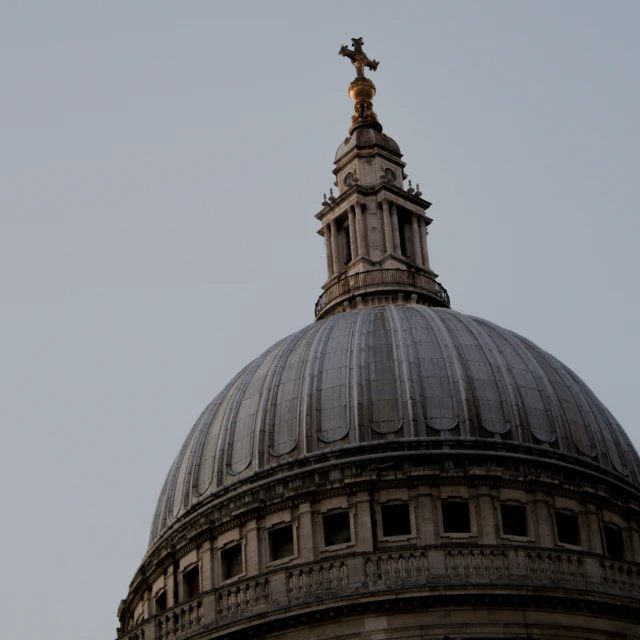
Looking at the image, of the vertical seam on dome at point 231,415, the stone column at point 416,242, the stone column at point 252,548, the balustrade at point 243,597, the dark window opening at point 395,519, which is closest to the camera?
the balustrade at point 243,597

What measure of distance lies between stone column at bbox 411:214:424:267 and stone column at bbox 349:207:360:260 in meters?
2.75

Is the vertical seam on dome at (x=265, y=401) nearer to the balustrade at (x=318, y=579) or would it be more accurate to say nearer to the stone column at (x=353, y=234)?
the balustrade at (x=318, y=579)

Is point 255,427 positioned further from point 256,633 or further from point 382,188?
point 382,188

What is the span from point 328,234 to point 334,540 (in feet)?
71.7

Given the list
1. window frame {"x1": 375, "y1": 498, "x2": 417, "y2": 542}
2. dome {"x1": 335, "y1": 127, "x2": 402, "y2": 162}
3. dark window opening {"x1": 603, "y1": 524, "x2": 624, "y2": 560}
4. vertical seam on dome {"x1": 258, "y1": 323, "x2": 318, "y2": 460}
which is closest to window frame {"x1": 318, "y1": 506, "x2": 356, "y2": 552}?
window frame {"x1": 375, "y1": 498, "x2": 417, "y2": 542}

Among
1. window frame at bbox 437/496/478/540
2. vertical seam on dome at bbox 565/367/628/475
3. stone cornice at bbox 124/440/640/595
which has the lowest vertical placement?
window frame at bbox 437/496/478/540

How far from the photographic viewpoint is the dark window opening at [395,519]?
6738 cm

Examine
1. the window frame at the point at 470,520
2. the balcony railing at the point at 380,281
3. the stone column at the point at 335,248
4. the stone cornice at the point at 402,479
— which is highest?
the stone column at the point at 335,248

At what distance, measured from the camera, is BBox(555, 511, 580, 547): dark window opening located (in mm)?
68938

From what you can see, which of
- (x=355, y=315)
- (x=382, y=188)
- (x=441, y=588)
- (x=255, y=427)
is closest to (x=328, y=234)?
(x=382, y=188)

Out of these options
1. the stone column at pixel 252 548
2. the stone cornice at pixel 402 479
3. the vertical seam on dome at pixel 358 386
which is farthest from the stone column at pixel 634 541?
the stone column at pixel 252 548

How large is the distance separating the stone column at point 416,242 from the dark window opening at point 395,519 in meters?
18.7

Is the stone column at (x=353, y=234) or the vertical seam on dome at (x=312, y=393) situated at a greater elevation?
the stone column at (x=353, y=234)

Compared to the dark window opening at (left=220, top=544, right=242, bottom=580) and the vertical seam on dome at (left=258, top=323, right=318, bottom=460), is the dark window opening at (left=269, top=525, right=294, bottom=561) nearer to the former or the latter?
the dark window opening at (left=220, top=544, right=242, bottom=580)
